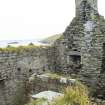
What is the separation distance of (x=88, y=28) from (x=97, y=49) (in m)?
1.07

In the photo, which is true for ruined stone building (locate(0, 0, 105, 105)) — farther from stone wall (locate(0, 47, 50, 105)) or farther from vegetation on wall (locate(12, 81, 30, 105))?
vegetation on wall (locate(12, 81, 30, 105))

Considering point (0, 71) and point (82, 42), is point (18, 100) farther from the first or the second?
point (82, 42)

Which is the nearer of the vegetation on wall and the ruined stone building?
the ruined stone building

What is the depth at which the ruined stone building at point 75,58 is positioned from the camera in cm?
1248

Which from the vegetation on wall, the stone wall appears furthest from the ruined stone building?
the vegetation on wall

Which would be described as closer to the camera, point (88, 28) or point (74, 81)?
point (74, 81)

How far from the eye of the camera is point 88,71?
13000mm

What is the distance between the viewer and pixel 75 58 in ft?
45.4

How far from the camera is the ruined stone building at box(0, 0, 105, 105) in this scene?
12484mm

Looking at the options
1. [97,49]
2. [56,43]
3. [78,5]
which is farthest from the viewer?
[56,43]

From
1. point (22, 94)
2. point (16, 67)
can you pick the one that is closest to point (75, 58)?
point (16, 67)

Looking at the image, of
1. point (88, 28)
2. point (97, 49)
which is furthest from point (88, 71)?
point (88, 28)

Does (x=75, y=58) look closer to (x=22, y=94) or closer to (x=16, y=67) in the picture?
(x=16, y=67)

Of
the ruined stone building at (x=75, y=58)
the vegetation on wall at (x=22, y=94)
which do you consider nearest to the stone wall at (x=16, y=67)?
the ruined stone building at (x=75, y=58)
